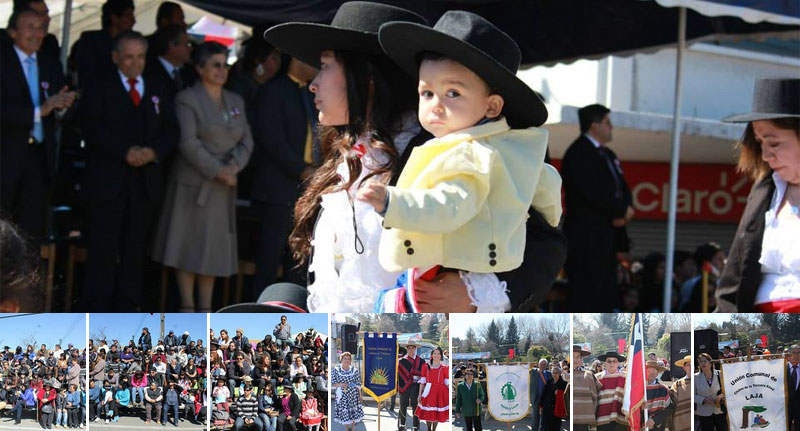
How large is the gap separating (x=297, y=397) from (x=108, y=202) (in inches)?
169

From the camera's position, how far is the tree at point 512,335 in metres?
1.94

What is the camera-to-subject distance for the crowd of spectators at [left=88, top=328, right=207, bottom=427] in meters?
1.92

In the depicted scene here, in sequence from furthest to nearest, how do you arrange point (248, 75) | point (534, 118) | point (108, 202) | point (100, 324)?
point (248, 75) < point (108, 202) < point (534, 118) < point (100, 324)

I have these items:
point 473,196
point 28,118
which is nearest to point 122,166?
point 28,118

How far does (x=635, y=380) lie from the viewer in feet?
6.59

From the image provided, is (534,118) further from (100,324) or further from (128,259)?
(128,259)

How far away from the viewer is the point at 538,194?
8.71ft

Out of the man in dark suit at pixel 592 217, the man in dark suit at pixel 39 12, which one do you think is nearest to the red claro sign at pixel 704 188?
the man in dark suit at pixel 592 217

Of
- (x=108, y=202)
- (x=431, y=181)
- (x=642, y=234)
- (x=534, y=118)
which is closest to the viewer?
(x=431, y=181)

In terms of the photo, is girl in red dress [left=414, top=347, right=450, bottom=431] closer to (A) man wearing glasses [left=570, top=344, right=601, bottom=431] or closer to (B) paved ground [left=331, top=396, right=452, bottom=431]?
(B) paved ground [left=331, top=396, right=452, bottom=431]

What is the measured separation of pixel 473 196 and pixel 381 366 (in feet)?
1.64

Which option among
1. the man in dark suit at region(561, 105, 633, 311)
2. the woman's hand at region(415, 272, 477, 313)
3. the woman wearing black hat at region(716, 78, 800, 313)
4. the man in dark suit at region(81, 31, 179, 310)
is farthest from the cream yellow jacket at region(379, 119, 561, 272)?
the man in dark suit at region(561, 105, 633, 311)

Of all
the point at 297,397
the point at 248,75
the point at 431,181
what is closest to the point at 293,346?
the point at 297,397

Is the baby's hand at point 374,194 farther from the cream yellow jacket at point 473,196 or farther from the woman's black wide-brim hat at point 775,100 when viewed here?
the woman's black wide-brim hat at point 775,100
